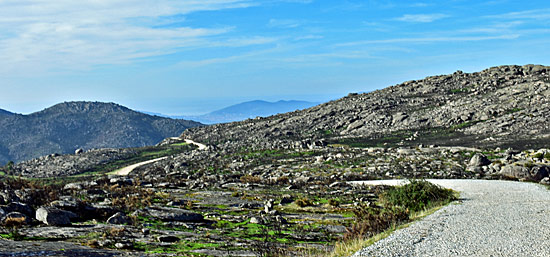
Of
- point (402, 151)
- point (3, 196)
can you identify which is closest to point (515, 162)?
point (402, 151)

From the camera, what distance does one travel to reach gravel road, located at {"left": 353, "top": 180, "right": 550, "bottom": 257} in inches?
599

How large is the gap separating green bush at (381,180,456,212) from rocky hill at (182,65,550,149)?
40942 millimetres

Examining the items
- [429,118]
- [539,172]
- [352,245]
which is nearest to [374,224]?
[352,245]

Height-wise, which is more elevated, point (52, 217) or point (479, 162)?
point (52, 217)

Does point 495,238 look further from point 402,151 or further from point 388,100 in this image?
point 388,100

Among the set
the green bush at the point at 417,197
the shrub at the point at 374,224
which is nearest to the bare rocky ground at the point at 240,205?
the shrub at the point at 374,224

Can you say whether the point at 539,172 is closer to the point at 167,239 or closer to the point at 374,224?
the point at 374,224

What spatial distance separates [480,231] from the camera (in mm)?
18297

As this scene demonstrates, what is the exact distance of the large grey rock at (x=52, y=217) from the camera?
64.8 feet

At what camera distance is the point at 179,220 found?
23.7 meters

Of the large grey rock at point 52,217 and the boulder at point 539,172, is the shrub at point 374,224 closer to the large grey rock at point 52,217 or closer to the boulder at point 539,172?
the large grey rock at point 52,217

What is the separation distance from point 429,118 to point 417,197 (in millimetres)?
71432

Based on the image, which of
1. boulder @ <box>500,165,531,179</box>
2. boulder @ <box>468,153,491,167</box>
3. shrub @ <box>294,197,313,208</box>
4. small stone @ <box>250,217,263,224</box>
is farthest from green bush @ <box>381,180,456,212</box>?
boulder @ <box>468,153,491,167</box>

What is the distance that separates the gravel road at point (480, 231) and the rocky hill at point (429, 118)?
4205 cm
